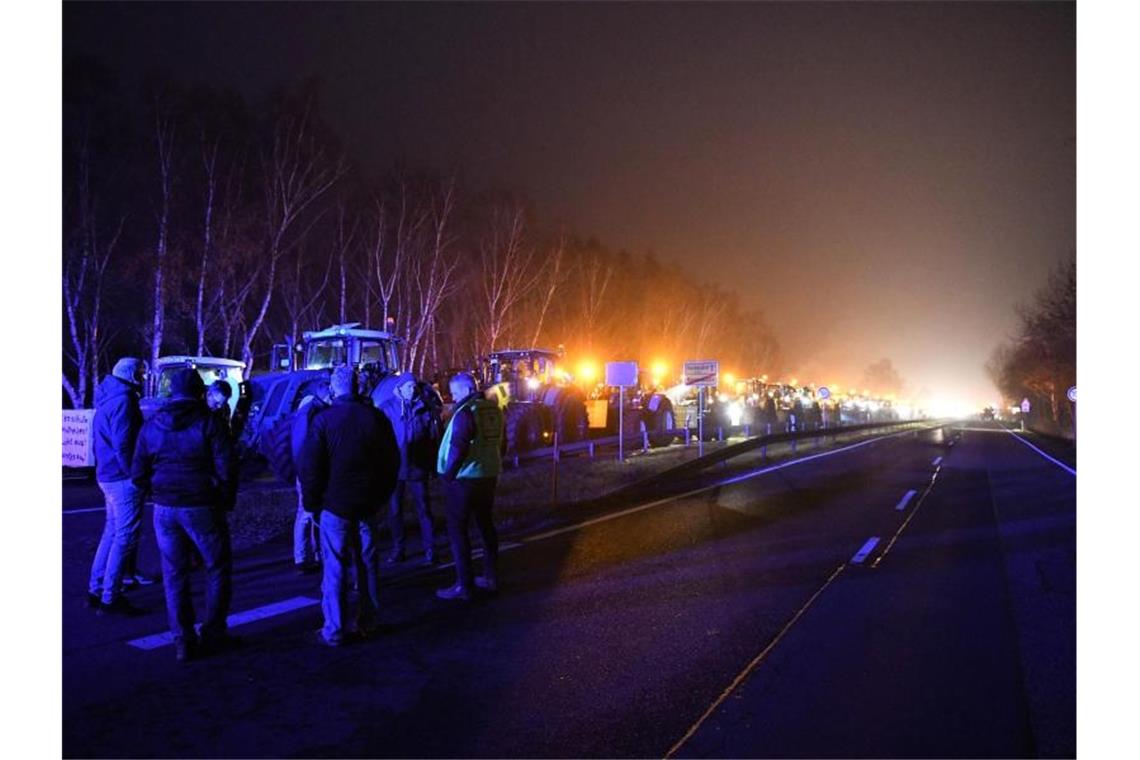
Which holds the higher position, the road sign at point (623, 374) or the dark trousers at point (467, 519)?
the road sign at point (623, 374)

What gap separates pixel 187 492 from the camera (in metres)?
5.20

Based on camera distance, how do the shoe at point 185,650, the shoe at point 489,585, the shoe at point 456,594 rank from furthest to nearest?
the shoe at point 489,585 → the shoe at point 456,594 → the shoe at point 185,650

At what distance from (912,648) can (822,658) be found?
0.81 metres

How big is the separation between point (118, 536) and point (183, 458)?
1.73m

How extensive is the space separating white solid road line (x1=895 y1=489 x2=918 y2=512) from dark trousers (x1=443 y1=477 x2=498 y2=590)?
8443 millimetres

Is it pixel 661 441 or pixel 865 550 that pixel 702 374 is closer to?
pixel 661 441

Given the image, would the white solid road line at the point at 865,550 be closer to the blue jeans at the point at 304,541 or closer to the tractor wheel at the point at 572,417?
the blue jeans at the point at 304,541

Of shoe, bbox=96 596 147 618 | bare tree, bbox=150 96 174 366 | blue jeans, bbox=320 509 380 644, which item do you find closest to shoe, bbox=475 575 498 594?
blue jeans, bbox=320 509 380 644

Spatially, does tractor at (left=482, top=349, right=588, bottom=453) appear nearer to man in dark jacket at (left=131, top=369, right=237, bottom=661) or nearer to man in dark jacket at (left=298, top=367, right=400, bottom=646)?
man in dark jacket at (left=298, top=367, right=400, bottom=646)

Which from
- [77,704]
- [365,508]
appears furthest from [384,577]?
[77,704]

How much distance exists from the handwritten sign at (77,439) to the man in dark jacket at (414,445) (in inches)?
334

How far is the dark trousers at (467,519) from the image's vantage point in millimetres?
6672

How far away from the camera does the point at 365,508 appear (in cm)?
564

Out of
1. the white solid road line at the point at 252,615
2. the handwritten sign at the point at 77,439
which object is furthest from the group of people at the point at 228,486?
the handwritten sign at the point at 77,439
